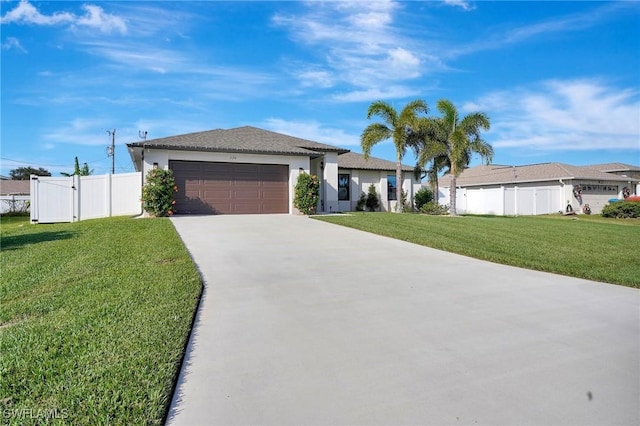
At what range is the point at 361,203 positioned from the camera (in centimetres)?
2295

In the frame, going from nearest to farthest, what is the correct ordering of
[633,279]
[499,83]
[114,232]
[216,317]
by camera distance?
[216,317] → [633,279] → [114,232] → [499,83]

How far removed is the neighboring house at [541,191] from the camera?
90.0 feet

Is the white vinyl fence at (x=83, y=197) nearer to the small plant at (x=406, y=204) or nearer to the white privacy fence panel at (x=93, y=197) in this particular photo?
the white privacy fence panel at (x=93, y=197)

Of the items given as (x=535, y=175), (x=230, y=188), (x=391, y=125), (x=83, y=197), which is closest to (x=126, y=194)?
(x=83, y=197)

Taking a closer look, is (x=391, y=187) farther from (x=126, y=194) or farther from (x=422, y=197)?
(x=126, y=194)

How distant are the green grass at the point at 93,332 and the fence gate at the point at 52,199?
8.82m

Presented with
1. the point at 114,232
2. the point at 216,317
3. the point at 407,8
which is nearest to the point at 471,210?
the point at 407,8

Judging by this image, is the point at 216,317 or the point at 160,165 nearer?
the point at 216,317

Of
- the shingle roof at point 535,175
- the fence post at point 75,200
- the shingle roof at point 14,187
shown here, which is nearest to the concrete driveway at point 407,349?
the fence post at point 75,200

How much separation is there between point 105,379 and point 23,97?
19592 millimetres

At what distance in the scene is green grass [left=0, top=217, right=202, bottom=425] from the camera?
100 inches

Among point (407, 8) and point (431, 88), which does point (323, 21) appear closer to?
point (407, 8)

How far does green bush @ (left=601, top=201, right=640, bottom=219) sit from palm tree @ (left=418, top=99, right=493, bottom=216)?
949cm

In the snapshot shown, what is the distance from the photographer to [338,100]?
19.6 meters
